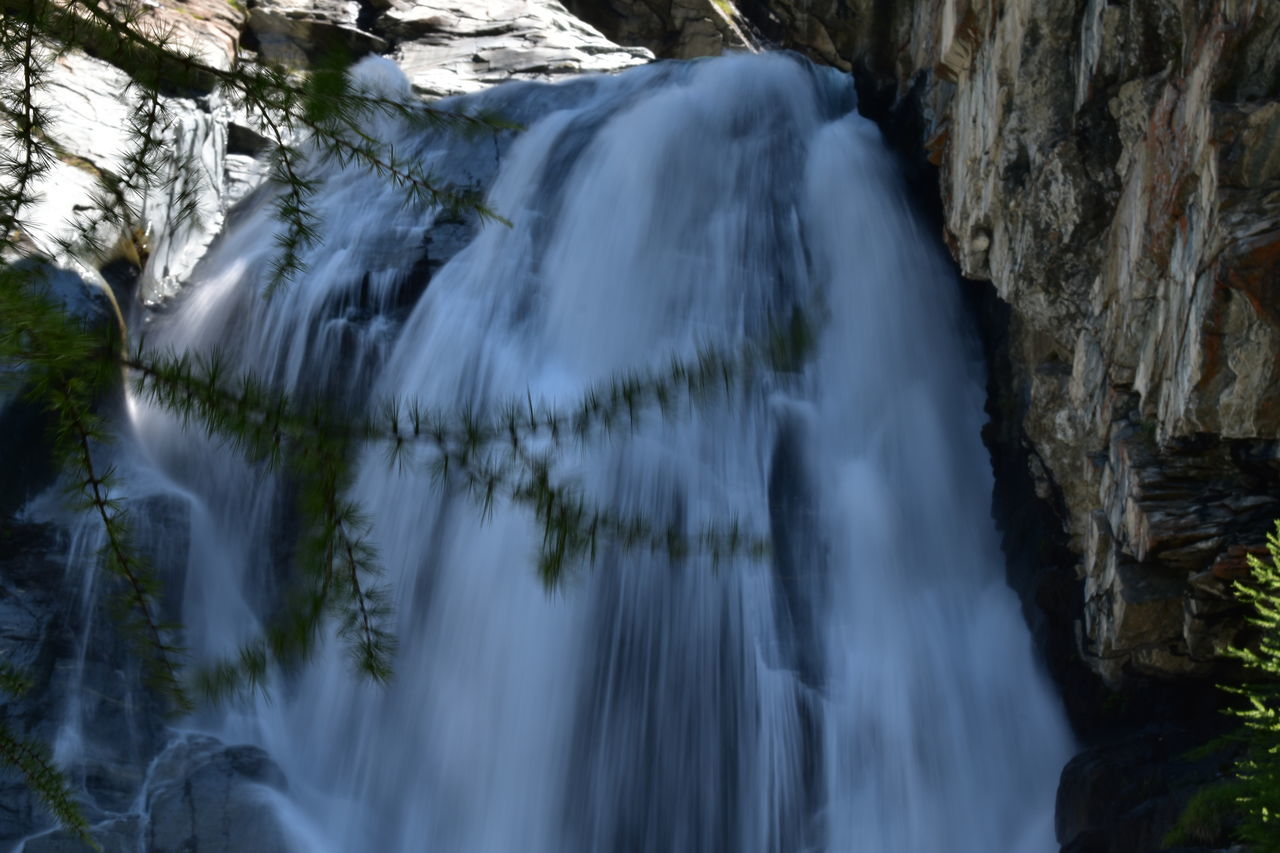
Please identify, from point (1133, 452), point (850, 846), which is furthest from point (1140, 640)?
point (850, 846)

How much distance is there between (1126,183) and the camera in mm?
5809

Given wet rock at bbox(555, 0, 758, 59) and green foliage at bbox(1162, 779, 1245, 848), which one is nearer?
green foliage at bbox(1162, 779, 1245, 848)

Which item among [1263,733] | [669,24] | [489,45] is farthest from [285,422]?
[669,24]

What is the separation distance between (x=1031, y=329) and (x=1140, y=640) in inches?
103

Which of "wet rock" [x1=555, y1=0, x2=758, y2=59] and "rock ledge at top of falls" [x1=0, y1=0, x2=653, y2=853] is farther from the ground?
"wet rock" [x1=555, y1=0, x2=758, y2=59]

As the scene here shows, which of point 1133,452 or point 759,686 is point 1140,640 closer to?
point 1133,452

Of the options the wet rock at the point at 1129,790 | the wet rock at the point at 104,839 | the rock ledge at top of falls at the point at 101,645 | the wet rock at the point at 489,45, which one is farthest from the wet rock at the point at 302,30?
the wet rock at the point at 1129,790

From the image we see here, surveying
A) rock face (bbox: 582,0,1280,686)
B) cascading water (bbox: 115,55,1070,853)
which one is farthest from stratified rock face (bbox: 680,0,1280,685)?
cascading water (bbox: 115,55,1070,853)

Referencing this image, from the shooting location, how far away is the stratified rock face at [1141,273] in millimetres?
4500

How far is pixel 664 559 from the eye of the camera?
7508mm

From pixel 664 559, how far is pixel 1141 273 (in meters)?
3.50

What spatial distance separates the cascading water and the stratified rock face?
117 centimetres

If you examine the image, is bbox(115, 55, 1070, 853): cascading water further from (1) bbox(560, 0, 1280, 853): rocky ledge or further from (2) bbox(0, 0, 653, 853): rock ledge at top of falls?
(1) bbox(560, 0, 1280, 853): rocky ledge

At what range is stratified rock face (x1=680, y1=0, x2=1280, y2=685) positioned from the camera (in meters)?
4.50
